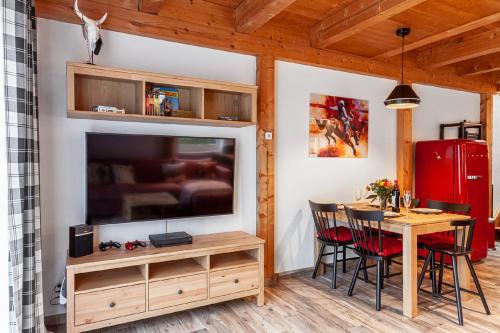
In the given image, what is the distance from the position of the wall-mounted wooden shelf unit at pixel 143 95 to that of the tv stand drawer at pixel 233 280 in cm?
130

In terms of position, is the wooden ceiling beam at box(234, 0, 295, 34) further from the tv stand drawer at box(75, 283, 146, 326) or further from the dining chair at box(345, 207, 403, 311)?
the tv stand drawer at box(75, 283, 146, 326)

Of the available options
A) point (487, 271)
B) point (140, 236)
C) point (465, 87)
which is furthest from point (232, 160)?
point (465, 87)

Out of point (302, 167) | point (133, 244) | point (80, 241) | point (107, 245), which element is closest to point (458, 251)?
A: point (302, 167)

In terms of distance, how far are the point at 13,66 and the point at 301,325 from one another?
259 cm

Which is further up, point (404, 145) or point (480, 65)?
point (480, 65)

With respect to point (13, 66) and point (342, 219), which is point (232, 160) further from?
point (13, 66)

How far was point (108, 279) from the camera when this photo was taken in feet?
8.61

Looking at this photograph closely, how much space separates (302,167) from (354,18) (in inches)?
63.6

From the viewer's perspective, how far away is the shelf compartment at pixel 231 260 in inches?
116

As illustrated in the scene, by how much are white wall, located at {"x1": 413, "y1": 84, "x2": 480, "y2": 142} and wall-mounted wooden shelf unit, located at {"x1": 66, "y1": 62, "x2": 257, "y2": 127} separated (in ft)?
9.59

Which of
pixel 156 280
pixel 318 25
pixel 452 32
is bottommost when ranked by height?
pixel 156 280

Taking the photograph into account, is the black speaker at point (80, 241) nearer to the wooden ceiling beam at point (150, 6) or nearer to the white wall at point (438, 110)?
the wooden ceiling beam at point (150, 6)

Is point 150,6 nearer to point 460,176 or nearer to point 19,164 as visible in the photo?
point 19,164

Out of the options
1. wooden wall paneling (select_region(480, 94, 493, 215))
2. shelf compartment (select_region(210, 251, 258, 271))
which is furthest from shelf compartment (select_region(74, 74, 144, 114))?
wooden wall paneling (select_region(480, 94, 493, 215))
